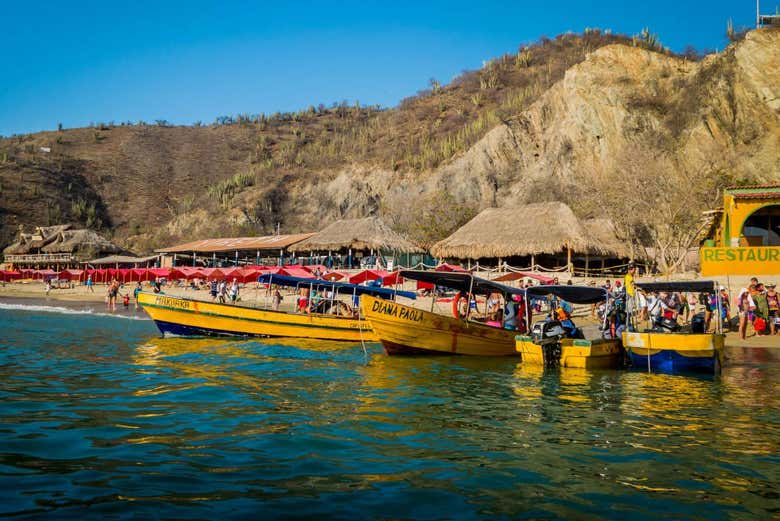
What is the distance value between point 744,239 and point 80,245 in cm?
6086

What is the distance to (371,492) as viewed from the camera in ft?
18.6

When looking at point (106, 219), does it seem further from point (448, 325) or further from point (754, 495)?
point (754, 495)

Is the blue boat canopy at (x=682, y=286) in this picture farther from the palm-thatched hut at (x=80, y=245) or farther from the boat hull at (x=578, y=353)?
the palm-thatched hut at (x=80, y=245)

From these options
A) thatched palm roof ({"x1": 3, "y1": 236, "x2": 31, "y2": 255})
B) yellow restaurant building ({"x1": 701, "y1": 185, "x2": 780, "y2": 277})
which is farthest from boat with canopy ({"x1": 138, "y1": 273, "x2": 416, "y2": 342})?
thatched palm roof ({"x1": 3, "y1": 236, "x2": 31, "y2": 255})

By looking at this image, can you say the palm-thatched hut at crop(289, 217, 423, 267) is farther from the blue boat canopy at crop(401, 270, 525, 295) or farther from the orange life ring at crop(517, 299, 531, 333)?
the blue boat canopy at crop(401, 270, 525, 295)

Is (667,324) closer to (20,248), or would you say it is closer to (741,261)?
(741,261)

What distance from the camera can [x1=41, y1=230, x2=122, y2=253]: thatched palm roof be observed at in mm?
61719

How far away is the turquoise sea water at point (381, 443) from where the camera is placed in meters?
5.41

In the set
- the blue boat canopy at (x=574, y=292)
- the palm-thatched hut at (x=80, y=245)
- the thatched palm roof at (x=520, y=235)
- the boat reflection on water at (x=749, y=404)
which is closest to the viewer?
the boat reflection on water at (x=749, y=404)

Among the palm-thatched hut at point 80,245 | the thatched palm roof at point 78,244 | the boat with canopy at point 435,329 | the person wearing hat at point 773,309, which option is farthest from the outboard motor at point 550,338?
the thatched palm roof at point 78,244

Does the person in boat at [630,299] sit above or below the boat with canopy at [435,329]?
above

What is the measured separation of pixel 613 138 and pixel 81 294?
46566 mm

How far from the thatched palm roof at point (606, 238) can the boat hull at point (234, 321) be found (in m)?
20.9

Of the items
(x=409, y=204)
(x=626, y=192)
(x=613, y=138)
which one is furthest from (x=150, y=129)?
(x=626, y=192)
